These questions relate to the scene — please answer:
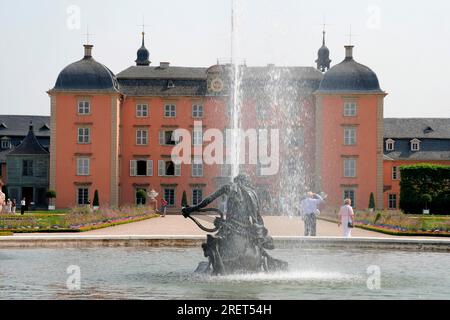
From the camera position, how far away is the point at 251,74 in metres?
59.2

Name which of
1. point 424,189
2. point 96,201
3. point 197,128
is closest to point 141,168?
point 197,128

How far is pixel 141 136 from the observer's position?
60.6m

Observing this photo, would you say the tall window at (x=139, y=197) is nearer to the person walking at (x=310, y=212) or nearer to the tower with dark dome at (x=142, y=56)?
the tower with dark dome at (x=142, y=56)

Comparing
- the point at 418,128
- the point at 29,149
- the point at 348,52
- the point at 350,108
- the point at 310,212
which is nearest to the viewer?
the point at 310,212

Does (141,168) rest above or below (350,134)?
below

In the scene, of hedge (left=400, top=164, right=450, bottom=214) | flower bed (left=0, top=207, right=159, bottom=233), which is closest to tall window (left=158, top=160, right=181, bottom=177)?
hedge (left=400, top=164, right=450, bottom=214)

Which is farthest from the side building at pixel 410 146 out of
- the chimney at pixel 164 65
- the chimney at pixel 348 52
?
the chimney at pixel 164 65

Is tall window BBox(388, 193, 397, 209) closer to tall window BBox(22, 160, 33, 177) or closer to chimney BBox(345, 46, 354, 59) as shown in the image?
chimney BBox(345, 46, 354, 59)

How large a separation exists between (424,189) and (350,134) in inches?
256

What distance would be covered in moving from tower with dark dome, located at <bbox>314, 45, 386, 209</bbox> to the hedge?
2.62m

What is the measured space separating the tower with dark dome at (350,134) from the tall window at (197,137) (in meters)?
8.23

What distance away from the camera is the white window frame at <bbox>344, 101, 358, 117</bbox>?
58.5 meters

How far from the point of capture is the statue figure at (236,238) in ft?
54.2

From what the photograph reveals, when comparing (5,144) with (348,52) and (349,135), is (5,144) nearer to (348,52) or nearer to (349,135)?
(349,135)
